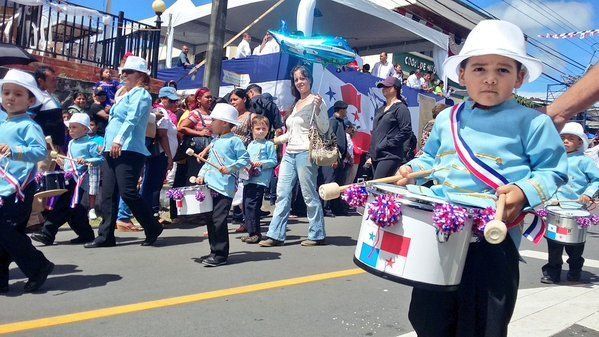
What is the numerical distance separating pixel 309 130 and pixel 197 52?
16.9 meters

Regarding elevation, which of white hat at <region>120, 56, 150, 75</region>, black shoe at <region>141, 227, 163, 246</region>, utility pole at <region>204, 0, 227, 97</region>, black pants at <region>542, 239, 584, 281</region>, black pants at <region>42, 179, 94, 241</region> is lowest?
black shoe at <region>141, 227, 163, 246</region>

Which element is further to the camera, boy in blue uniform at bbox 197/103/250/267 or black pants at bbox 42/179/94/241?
black pants at bbox 42/179/94/241

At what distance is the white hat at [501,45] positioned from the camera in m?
2.37

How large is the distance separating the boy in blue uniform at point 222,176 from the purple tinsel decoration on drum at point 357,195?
3305 millimetres

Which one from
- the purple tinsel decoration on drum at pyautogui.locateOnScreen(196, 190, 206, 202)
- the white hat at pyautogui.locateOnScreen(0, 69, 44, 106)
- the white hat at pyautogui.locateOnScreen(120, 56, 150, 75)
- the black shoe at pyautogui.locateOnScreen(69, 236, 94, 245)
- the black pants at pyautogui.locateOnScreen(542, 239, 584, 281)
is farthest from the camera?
the black shoe at pyautogui.locateOnScreen(69, 236, 94, 245)

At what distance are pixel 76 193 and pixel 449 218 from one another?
16.8ft

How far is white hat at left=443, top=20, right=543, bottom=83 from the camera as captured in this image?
2.37 meters

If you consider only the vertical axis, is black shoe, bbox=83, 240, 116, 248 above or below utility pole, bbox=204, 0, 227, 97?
below

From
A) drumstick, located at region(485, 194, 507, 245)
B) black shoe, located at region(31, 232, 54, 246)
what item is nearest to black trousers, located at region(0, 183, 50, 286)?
black shoe, located at region(31, 232, 54, 246)

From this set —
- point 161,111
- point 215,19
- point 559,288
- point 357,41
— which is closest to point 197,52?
point 357,41

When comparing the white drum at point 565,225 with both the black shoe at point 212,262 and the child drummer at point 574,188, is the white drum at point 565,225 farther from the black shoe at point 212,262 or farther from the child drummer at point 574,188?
the black shoe at point 212,262

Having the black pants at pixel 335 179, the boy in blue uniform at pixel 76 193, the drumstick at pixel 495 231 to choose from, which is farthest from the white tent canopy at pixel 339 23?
the drumstick at pixel 495 231

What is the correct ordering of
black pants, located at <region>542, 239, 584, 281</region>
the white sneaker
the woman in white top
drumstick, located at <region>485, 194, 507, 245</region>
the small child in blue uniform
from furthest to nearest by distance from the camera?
1. the white sneaker
2. the small child in blue uniform
3. the woman in white top
4. black pants, located at <region>542, 239, 584, 281</region>
5. drumstick, located at <region>485, 194, 507, 245</region>

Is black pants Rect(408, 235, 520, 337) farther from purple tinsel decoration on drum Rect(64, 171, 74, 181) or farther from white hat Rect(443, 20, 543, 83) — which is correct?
purple tinsel decoration on drum Rect(64, 171, 74, 181)
